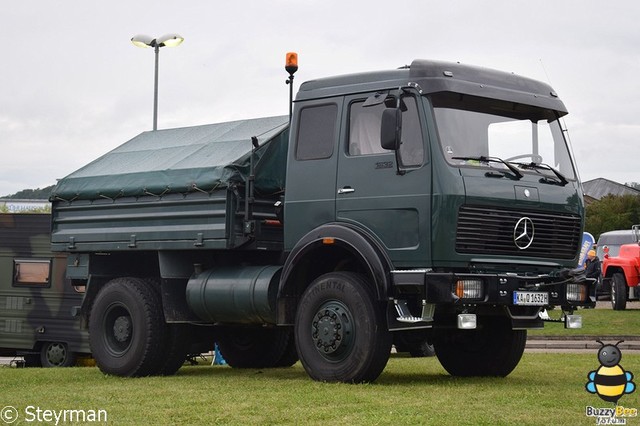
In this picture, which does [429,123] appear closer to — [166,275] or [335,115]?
[335,115]

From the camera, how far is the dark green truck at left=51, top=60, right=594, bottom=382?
1182 cm

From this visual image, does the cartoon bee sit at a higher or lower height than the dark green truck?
lower

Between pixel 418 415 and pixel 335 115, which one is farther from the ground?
pixel 335 115

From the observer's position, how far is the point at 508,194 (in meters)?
11.9

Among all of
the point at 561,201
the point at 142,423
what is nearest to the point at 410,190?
the point at 561,201

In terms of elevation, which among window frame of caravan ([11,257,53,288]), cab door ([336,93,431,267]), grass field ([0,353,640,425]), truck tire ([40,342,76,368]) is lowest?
truck tire ([40,342,76,368])

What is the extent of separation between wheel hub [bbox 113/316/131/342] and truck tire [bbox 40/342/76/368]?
296 inches

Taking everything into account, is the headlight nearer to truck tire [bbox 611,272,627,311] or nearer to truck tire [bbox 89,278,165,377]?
truck tire [bbox 89,278,165,377]

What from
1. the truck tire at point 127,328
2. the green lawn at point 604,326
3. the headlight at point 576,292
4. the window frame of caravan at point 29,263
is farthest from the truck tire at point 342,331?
the green lawn at point 604,326

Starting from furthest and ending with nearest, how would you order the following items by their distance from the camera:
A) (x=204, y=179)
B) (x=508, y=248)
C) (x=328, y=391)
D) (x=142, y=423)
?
(x=204, y=179) < (x=508, y=248) < (x=328, y=391) < (x=142, y=423)

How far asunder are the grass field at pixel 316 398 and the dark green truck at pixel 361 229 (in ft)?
1.78

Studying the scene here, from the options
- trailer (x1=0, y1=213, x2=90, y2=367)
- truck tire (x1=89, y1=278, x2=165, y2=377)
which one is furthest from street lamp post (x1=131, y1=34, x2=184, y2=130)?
truck tire (x1=89, y1=278, x2=165, y2=377)

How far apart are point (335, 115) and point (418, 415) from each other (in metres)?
4.28

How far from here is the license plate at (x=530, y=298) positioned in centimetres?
1194
